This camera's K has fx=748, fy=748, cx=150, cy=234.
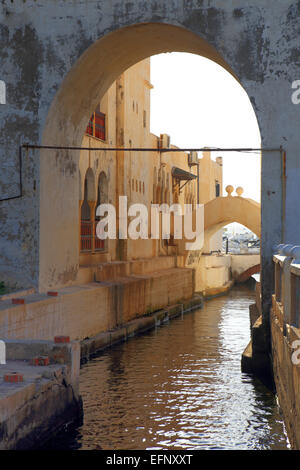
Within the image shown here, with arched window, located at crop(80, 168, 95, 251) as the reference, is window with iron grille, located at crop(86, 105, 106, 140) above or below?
above

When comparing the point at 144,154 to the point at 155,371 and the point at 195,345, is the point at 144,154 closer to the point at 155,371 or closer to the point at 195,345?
the point at 195,345

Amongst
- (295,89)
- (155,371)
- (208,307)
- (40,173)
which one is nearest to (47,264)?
(40,173)

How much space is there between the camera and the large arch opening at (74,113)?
1380cm

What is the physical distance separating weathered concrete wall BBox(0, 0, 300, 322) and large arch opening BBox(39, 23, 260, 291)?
0.09 ft

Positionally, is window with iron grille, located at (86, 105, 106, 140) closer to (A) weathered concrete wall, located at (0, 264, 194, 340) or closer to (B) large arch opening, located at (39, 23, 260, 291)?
(A) weathered concrete wall, located at (0, 264, 194, 340)

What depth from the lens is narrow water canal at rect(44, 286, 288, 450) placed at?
29.8 feet

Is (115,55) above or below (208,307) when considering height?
above

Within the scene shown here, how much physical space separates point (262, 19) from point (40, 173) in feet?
15.7

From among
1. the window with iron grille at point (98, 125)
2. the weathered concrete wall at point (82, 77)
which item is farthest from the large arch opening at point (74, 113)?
the window with iron grille at point (98, 125)

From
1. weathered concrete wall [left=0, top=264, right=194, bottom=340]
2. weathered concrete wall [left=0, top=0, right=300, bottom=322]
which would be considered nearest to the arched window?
weathered concrete wall [left=0, top=264, right=194, bottom=340]

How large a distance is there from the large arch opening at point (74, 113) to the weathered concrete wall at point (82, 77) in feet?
0.09

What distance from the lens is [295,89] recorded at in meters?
12.6

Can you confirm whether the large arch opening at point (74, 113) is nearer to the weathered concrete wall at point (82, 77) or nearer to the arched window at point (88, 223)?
the weathered concrete wall at point (82, 77)
